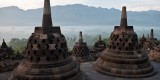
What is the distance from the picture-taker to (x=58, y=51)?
Answer: 46.9 ft

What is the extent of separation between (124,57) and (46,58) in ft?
30.2

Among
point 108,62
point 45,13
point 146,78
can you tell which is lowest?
point 146,78

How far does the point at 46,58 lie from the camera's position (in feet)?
45.6

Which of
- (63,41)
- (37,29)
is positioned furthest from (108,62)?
(37,29)

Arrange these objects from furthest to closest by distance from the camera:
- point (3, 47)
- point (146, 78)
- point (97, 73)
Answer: point (3, 47)
point (97, 73)
point (146, 78)

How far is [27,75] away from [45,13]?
4.47 m

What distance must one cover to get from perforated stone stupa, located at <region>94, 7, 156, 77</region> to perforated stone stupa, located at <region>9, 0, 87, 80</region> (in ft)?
21.9

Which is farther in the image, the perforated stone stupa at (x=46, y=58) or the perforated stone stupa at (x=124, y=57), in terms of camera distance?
the perforated stone stupa at (x=124, y=57)

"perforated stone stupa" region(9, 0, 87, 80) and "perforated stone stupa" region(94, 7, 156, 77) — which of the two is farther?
"perforated stone stupa" region(94, 7, 156, 77)

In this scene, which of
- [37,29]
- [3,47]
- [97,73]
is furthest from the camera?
[3,47]

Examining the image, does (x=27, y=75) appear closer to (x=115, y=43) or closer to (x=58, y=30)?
(x=58, y=30)

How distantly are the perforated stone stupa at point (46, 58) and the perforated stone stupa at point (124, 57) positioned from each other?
6679 millimetres

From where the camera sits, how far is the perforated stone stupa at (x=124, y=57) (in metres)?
19.8

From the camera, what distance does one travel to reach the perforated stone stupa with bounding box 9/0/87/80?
13.6 metres
